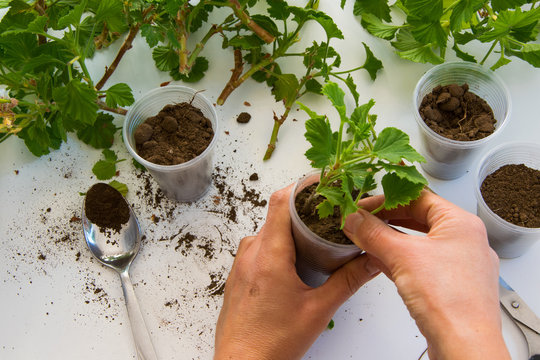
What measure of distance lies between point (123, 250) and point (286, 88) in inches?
22.0

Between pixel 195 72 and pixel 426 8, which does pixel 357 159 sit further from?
pixel 195 72

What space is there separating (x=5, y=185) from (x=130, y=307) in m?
0.47


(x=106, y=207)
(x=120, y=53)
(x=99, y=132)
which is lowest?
(x=106, y=207)

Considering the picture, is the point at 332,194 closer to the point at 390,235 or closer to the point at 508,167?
the point at 390,235

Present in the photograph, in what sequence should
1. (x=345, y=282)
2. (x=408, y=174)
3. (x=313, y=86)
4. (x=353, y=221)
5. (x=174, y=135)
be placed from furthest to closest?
(x=313, y=86), (x=174, y=135), (x=345, y=282), (x=353, y=221), (x=408, y=174)

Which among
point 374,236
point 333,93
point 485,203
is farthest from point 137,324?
Result: point 485,203

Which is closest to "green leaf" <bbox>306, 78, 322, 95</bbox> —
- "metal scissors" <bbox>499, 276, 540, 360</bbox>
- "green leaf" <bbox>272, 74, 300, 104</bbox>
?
"green leaf" <bbox>272, 74, 300, 104</bbox>

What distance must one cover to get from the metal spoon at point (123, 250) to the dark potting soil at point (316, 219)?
46cm

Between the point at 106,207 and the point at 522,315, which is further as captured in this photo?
the point at 106,207

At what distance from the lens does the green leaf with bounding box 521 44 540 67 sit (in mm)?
1025

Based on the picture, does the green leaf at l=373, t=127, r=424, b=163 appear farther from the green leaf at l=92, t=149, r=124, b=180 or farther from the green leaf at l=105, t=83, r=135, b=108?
the green leaf at l=92, t=149, r=124, b=180

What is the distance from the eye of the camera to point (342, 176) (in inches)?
28.0

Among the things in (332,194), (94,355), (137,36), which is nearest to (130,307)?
(94,355)

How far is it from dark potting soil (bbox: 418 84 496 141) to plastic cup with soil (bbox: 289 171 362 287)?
0.41m
